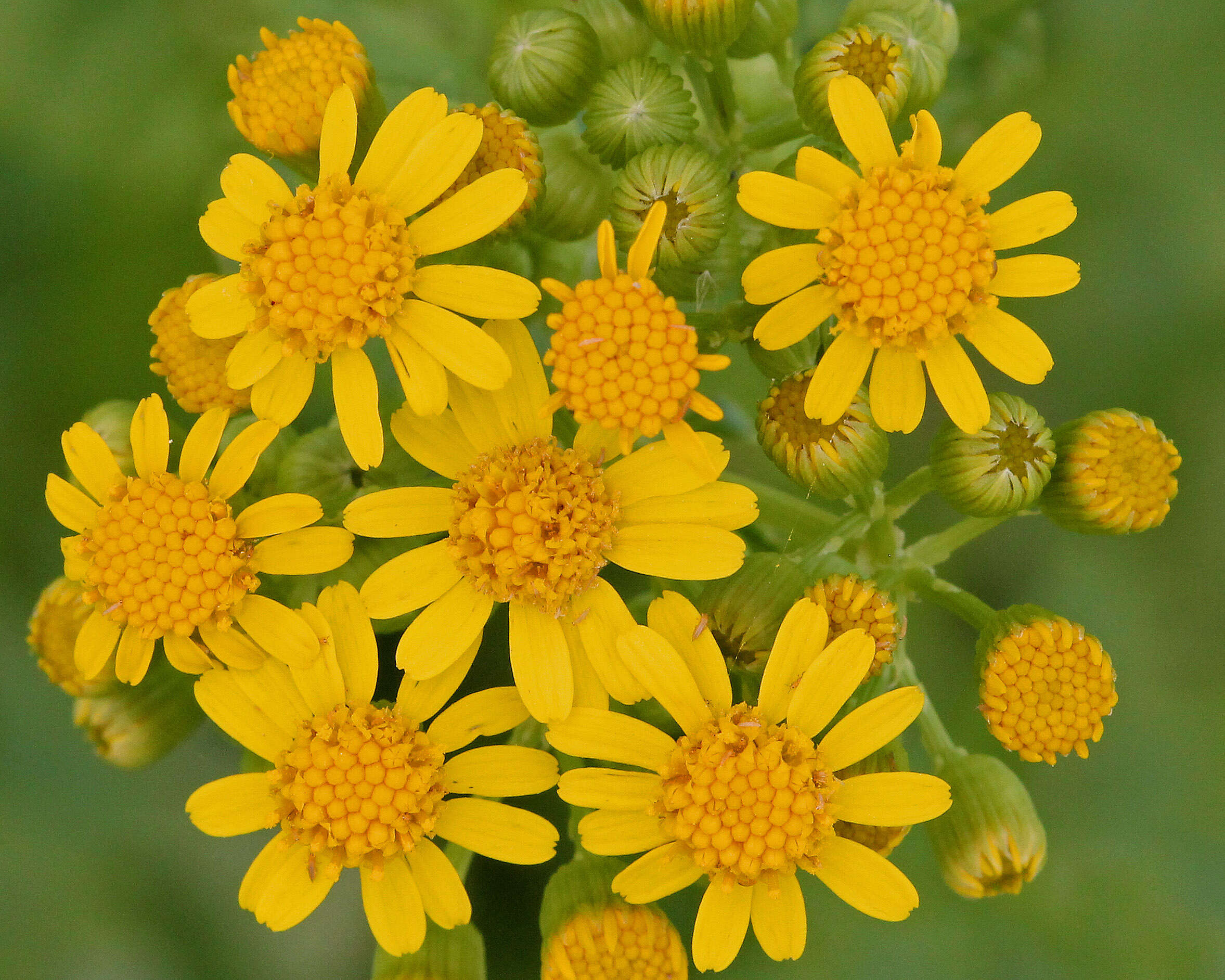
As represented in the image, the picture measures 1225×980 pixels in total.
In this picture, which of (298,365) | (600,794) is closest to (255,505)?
(298,365)

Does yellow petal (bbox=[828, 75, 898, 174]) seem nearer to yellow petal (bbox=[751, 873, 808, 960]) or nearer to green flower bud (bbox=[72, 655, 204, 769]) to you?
yellow petal (bbox=[751, 873, 808, 960])

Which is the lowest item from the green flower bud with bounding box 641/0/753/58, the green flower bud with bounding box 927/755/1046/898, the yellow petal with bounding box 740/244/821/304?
the green flower bud with bounding box 927/755/1046/898

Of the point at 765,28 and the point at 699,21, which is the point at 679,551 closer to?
the point at 699,21

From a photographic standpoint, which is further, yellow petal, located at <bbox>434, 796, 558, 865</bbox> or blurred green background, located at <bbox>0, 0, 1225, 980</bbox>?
blurred green background, located at <bbox>0, 0, 1225, 980</bbox>

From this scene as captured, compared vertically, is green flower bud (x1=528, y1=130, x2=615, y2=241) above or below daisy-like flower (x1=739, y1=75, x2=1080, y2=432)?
above

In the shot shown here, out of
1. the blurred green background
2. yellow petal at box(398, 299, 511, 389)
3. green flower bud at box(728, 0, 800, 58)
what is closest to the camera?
yellow petal at box(398, 299, 511, 389)

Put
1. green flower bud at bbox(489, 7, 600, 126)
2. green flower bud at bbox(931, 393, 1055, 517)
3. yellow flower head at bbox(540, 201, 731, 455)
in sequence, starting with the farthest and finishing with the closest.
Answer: green flower bud at bbox(489, 7, 600, 126) < green flower bud at bbox(931, 393, 1055, 517) < yellow flower head at bbox(540, 201, 731, 455)

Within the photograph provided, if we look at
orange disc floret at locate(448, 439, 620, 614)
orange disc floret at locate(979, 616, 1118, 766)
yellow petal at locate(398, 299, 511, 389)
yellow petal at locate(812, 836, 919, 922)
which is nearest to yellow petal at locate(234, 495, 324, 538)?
orange disc floret at locate(448, 439, 620, 614)
